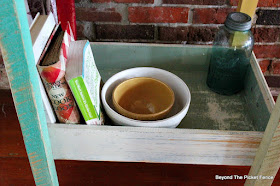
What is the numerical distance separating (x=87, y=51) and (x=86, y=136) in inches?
7.9

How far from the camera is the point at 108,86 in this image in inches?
30.2

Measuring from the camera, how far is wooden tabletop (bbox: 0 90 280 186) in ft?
2.83

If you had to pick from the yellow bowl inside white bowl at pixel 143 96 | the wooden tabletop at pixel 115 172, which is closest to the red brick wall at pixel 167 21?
the yellow bowl inside white bowl at pixel 143 96

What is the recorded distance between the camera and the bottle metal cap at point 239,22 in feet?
2.40

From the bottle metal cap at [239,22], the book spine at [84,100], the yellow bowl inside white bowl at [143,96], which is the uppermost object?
the bottle metal cap at [239,22]

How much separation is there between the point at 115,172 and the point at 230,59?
46 cm

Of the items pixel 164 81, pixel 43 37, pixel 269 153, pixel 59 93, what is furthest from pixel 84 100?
pixel 269 153

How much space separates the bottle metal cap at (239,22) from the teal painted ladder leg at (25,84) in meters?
0.48

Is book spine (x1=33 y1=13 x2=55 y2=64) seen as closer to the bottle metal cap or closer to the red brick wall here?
the red brick wall

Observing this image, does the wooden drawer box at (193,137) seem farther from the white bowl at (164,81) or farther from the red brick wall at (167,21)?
the red brick wall at (167,21)

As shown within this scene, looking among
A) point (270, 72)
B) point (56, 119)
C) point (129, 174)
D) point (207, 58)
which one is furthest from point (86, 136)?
point (270, 72)

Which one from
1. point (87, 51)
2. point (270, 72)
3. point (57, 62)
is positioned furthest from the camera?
point (270, 72)

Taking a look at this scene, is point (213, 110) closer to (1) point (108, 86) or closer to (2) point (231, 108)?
(2) point (231, 108)

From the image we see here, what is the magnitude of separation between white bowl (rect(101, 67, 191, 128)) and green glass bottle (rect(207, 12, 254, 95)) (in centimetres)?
12
